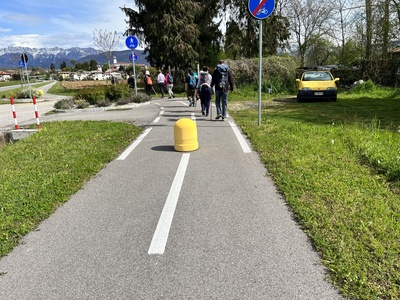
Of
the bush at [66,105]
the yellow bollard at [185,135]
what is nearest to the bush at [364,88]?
the yellow bollard at [185,135]

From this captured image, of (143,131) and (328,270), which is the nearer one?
(328,270)

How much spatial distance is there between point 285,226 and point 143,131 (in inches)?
263

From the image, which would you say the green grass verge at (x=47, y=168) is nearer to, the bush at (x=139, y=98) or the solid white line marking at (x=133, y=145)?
the solid white line marking at (x=133, y=145)

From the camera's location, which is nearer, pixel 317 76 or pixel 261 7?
pixel 261 7

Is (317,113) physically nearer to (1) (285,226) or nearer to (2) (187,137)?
(2) (187,137)

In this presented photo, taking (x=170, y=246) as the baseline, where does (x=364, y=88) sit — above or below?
above

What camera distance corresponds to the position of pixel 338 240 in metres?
3.04

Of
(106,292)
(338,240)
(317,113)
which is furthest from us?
(317,113)

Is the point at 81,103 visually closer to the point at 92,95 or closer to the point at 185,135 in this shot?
the point at 92,95

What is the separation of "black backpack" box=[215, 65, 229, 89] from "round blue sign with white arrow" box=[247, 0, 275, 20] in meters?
2.19

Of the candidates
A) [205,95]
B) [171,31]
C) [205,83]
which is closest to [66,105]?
[205,95]

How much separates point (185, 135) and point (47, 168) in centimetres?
281

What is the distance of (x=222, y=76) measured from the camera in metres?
9.96

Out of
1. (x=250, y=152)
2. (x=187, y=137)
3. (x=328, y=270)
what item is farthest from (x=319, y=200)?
(x=187, y=137)
